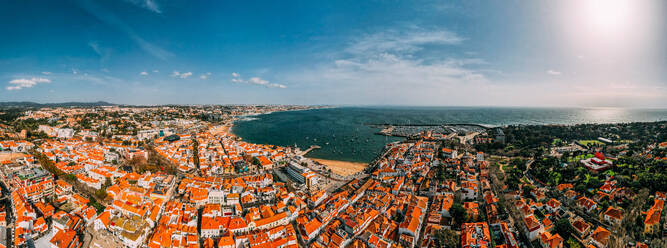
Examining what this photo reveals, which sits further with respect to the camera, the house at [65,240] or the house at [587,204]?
the house at [587,204]

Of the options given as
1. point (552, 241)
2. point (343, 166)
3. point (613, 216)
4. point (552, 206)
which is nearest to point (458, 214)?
point (552, 241)

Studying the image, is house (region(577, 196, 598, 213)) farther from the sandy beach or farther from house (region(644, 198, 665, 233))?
the sandy beach

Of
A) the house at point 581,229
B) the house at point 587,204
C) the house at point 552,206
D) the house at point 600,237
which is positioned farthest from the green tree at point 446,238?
the house at point 587,204

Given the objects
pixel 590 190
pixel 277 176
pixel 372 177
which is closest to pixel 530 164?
pixel 590 190

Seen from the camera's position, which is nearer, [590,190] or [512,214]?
[512,214]

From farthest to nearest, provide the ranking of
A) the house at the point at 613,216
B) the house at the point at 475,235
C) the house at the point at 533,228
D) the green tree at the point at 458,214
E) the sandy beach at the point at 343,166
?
the sandy beach at the point at 343,166
the green tree at the point at 458,214
the house at the point at 613,216
the house at the point at 533,228
the house at the point at 475,235

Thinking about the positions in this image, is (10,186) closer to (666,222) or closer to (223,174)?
(223,174)

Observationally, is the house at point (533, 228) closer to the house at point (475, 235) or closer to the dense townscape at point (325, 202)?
the dense townscape at point (325, 202)
